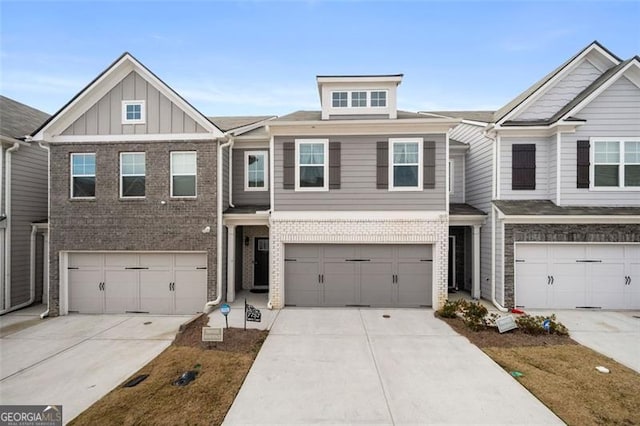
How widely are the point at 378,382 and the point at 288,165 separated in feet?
21.9

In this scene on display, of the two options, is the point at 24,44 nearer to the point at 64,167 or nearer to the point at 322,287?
Result: the point at 64,167

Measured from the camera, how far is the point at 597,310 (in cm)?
938

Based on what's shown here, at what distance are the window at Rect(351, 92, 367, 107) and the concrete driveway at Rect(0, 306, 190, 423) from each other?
9039mm

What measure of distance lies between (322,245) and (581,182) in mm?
8795

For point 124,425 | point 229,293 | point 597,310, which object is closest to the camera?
point 124,425

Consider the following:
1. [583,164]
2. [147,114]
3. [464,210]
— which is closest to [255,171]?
[147,114]

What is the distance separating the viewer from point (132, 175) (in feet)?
31.9

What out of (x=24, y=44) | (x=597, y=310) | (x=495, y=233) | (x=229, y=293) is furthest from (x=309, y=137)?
(x=24, y=44)

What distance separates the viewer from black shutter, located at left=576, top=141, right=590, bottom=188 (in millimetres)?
9578

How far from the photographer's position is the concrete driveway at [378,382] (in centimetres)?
444

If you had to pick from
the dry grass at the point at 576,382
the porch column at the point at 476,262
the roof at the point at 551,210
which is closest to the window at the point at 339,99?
the roof at the point at 551,210

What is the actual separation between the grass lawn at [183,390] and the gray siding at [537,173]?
9.26 meters

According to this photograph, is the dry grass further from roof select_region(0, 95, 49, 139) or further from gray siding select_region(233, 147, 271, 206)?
roof select_region(0, 95, 49, 139)

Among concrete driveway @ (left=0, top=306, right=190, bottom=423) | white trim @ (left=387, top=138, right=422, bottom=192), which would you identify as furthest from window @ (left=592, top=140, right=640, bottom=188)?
concrete driveway @ (left=0, top=306, right=190, bottom=423)
